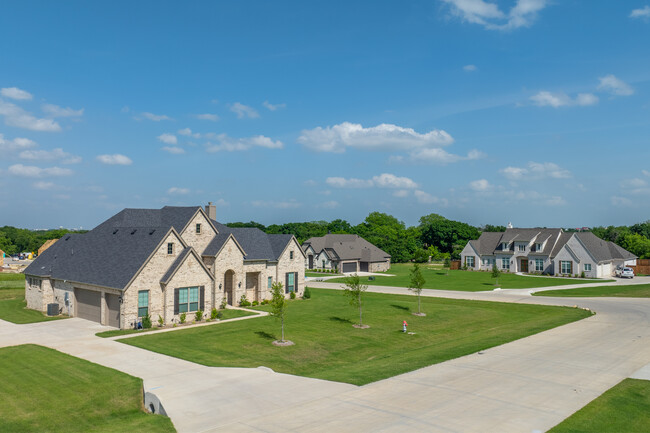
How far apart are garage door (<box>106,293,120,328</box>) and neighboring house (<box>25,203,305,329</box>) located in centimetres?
7

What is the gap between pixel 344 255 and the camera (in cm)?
8456

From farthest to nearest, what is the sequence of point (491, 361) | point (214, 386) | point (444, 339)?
point (444, 339), point (491, 361), point (214, 386)

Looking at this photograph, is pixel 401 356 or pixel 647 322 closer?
pixel 401 356

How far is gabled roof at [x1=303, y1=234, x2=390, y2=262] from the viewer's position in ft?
280

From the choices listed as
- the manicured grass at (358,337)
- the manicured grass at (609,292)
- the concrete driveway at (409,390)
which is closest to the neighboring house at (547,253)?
the manicured grass at (609,292)

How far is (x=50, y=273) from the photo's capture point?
132 feet

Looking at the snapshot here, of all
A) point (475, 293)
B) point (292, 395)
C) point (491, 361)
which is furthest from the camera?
point (475, 293)

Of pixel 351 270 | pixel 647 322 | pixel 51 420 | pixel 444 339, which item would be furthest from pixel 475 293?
pixel 51 420

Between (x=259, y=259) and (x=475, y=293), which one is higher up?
(x=259, y=259)

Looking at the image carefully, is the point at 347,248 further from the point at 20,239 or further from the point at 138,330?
the point at 20,239

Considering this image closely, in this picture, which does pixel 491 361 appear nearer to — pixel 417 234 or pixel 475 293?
pixel 475 293

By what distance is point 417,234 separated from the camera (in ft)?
480

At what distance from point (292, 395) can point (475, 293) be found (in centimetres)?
4289

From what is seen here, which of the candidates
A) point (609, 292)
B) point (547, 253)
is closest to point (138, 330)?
point (609, 292)
